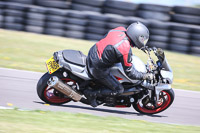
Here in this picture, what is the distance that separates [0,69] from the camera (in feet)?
26.6

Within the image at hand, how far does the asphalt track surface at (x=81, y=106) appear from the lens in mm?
5871

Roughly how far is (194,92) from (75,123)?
4.30m

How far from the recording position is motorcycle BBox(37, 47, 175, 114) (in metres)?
5.54

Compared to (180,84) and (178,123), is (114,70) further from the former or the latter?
(180,84)

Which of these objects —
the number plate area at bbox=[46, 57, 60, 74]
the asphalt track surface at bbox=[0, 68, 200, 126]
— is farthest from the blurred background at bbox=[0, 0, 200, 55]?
the number plate area at bbox=[46, 57, 60, 74]

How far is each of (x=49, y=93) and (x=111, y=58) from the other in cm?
141

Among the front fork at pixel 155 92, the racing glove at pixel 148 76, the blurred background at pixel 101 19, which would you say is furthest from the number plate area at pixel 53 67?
the blurred background at pixel 101 19

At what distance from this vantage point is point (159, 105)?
6.14m

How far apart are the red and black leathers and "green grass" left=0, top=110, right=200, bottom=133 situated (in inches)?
26.7

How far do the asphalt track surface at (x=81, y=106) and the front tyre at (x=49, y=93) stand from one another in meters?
0.11

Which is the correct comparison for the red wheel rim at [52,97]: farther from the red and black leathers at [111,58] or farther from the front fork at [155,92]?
the front fork at [155,92]

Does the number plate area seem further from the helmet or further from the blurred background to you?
the blurred background

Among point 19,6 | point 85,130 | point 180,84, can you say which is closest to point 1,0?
point 19,6

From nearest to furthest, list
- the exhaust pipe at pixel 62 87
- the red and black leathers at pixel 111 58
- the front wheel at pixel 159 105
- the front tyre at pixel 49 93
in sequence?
the red and black leathers at pixel 111 58, the exhaust pipe at pixel 62 87, the front tyre at pixel 49 93, the front wheel at pixel 159 105
